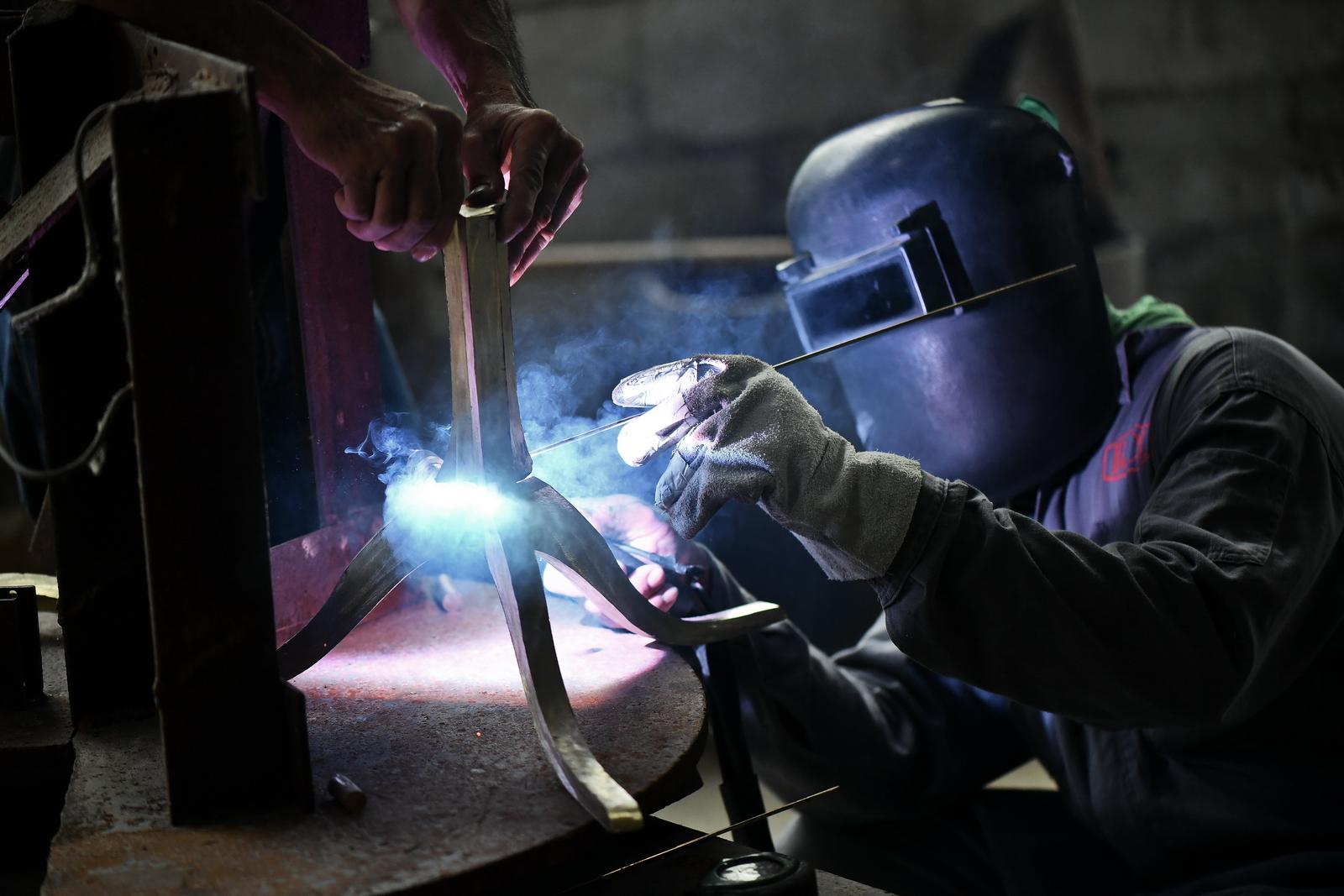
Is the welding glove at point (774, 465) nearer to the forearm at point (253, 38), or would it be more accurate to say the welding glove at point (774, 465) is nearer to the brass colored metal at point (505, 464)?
the brass colored metal at point (505, 464)

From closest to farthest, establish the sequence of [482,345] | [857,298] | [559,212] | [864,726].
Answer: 1. [482,345]
2. [559,212]
3. [857,298]
4. [864,726]

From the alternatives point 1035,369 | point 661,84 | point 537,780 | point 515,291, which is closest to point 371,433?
point 537,780

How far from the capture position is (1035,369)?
1.75 metres

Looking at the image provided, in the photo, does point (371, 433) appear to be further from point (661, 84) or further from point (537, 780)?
point (661, 84)

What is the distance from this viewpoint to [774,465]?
130cm

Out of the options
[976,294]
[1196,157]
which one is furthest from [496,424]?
[1196,157]

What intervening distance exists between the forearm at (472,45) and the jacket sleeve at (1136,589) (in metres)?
0.82

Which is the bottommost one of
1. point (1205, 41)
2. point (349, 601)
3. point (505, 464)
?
point (349, 601)

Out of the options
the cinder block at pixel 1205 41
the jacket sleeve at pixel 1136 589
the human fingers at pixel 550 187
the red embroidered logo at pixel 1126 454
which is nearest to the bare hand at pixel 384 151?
the human fingers at pixel 550 187

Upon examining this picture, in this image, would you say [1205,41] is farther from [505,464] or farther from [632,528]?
[505,464]

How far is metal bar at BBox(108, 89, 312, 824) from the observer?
93cm

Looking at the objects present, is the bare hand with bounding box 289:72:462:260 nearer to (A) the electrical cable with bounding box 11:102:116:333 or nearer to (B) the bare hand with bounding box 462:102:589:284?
(B) the bare hand with bounding box 462:102:589:284

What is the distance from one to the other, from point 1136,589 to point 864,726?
0.73m

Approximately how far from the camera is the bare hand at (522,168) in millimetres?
1255
